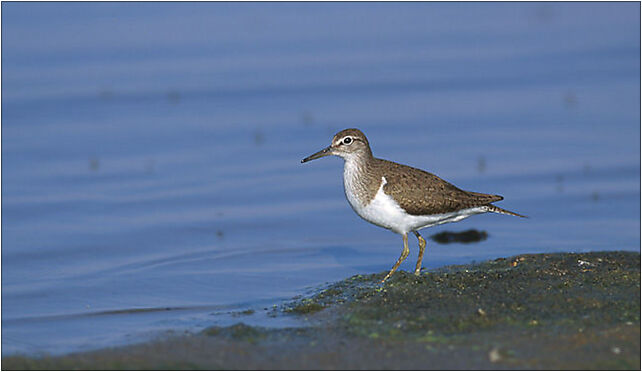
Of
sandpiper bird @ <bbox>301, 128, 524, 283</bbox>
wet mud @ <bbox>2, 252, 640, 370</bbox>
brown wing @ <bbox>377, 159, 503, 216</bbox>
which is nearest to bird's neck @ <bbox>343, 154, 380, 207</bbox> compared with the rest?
sandpiper bird @ <bbox>301, 128, 524, 283</bbox>

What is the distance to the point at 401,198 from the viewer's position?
10156 millimetres

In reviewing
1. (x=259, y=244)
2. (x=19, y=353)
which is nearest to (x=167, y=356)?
(x=19, y=353)

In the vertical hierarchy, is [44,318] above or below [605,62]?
below

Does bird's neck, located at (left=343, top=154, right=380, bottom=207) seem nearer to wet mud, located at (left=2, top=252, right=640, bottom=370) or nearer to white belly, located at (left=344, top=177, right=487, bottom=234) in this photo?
white belly, located at (left=344, top=177, right=487, bottom=234)

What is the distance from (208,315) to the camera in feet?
32.6

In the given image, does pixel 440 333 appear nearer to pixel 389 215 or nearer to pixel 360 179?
pixel 389 215

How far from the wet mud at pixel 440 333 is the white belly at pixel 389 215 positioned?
83cm

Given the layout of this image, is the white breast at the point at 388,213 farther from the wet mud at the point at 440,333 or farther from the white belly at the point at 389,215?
the wet mud at the point at 440,333

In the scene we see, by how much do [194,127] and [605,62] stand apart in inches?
326

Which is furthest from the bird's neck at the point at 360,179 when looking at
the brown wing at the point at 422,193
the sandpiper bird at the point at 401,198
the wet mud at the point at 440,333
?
the wet mud at the point at 440,333

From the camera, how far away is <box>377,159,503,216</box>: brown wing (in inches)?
401

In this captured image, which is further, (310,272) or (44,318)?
(310,272)

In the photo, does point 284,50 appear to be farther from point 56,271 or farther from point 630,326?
point 630,326

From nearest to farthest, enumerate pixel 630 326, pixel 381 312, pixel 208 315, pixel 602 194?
pixel 630 326 → pixel 381 312 → pixel 208 315 → pixel 602 194
